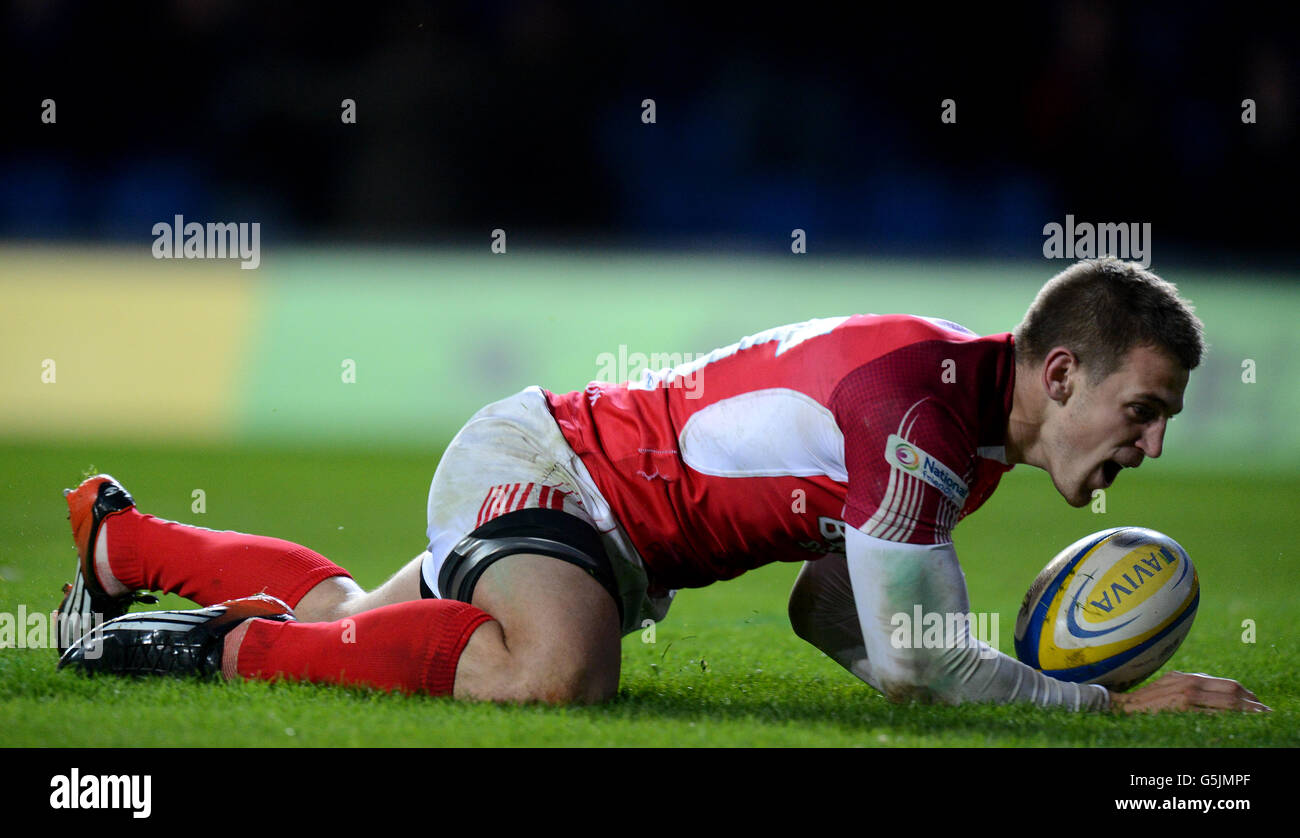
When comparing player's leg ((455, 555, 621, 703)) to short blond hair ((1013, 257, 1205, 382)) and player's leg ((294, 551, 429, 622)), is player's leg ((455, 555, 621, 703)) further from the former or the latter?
short blond hair ((1013, 257, 1205, 382))

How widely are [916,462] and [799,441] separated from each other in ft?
1.10

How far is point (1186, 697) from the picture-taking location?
3.17 m

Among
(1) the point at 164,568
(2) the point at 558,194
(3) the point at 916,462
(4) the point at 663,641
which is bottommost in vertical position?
(4) the point at 663,641

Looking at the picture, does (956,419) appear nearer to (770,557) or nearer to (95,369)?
(770,557)

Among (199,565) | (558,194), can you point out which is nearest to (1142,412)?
(199,565)

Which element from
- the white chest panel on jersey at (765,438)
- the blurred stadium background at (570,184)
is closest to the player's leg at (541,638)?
the white chest panel on jersey at (765,438)

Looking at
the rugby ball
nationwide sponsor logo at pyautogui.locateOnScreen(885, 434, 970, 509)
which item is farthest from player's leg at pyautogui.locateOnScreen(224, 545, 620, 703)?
the rugby ball

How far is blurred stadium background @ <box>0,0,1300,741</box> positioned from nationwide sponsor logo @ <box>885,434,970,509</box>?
5.45m

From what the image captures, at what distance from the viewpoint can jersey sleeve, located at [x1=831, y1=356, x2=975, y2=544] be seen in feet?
9.67

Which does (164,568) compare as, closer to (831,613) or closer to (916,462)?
(831,613)

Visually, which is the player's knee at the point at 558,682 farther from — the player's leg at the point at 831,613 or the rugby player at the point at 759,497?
the player's leg at the point at 831,613

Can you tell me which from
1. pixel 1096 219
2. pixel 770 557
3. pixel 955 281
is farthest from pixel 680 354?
pixel 770 557

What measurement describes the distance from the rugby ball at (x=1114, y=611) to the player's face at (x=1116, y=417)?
12.2 inches
